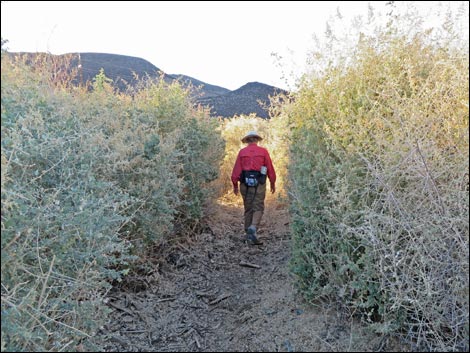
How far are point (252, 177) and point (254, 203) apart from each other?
1.43 ft

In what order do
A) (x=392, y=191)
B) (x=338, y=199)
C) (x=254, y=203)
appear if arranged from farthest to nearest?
(x=254, y=203) < (x=338, y=199) < (x=392, y=191)

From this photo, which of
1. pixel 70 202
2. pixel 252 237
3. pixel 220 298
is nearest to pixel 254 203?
pixel 252 237

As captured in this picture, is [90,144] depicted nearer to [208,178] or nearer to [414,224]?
[414,224]

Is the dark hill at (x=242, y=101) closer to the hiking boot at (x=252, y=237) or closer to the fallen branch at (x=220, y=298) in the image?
the hiking boot at (x=252, y=237)

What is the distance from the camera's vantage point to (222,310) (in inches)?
165

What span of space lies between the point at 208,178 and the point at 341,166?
13.1ft

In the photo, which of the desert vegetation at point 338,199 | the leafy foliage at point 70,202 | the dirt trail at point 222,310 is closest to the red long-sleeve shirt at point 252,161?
the leafy foliage at point 70,202

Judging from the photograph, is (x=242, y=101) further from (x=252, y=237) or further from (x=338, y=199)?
(x=338, y=199)

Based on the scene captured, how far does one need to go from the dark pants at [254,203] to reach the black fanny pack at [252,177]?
0.08 m

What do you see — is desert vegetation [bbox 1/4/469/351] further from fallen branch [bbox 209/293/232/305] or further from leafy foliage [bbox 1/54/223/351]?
fallen branch [bbox 209/293/232/305]

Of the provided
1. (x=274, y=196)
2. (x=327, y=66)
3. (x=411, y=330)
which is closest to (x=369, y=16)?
(x=327, y=66)

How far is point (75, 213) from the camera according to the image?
3100 mm

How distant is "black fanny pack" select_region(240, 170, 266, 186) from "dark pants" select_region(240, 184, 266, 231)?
77 millimetres

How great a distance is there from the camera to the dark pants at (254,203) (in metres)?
6.76
